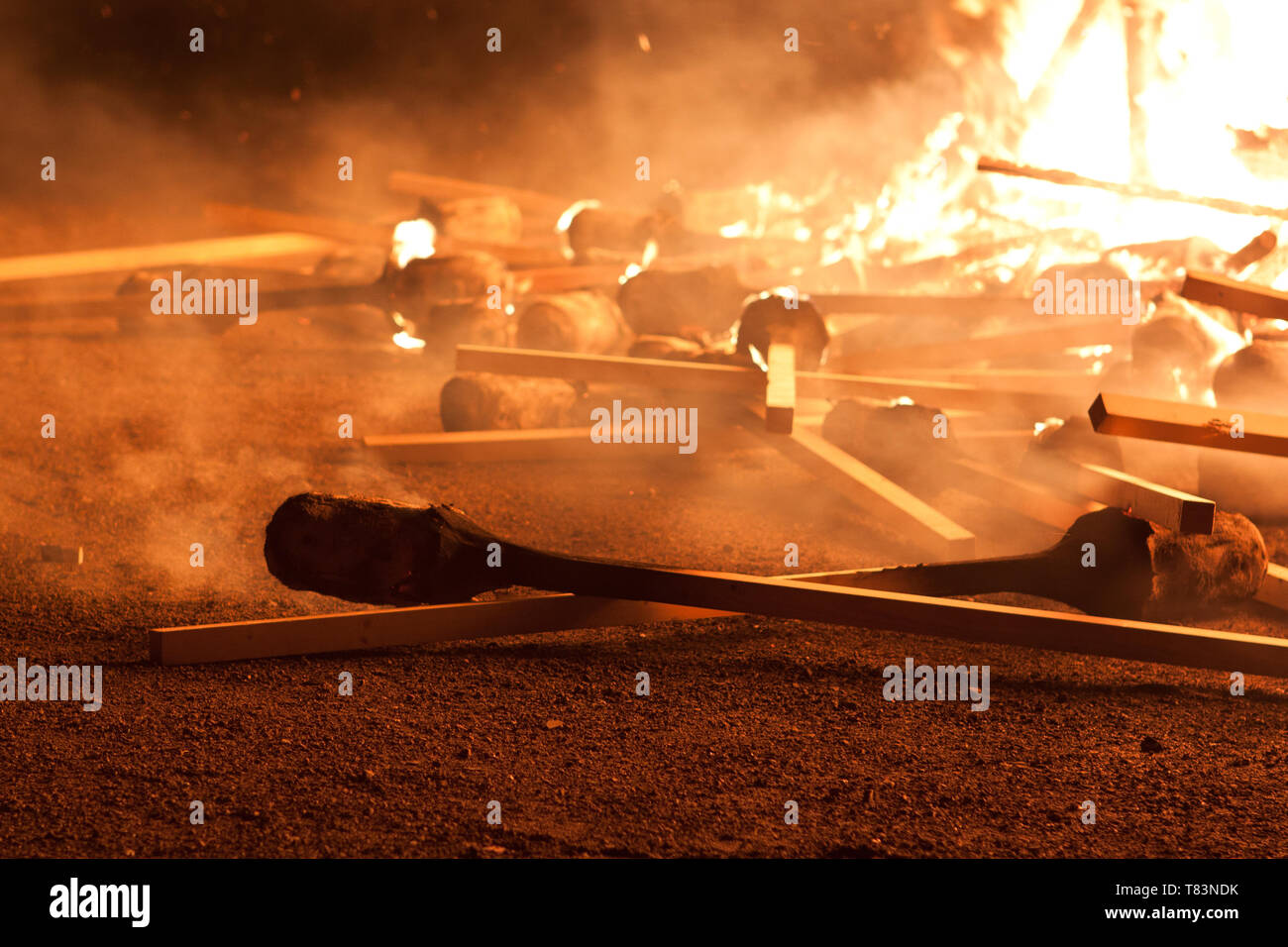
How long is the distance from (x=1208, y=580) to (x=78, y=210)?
1163cm

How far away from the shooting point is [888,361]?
6.99m

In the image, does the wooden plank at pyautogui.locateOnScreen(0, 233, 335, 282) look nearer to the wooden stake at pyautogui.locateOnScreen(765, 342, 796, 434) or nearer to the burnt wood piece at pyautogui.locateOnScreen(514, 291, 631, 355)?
the burnt wood piece at pyautogui.locateOnScreen(514, 291, 631, 355)

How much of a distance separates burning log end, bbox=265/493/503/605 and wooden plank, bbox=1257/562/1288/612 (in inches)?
114

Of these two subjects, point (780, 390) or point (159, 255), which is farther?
point (159, 255)

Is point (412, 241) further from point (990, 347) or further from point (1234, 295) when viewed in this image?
point (1234, 295)

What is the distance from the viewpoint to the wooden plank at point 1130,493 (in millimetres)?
3613

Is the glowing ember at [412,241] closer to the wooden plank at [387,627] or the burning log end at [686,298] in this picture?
the burning log end at [686,298]

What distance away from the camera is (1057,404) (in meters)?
5.80

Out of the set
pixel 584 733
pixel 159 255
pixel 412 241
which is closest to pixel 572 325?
pixel 412 241

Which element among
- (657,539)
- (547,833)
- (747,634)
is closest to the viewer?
(547,833)

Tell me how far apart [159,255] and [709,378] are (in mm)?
5001

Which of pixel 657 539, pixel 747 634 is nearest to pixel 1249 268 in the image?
pixel 657 539
